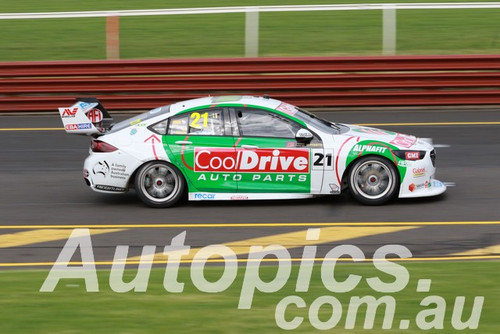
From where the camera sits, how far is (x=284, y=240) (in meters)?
10.6

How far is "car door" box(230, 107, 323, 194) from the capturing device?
12000mm

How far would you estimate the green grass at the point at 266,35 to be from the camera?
21812 millimetres

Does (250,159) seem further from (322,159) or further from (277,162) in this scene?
(322,159)

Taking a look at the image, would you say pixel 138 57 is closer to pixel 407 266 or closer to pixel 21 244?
pixel 21 244

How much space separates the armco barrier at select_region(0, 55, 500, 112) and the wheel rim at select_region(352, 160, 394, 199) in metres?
7.20

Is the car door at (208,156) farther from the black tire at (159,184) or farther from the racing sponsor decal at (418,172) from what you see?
the racing sponsor decal at (418,172)

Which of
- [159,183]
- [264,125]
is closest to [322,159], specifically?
[264,125]

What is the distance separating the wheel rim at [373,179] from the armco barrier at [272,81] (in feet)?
23.6

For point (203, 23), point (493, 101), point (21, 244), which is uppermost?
point (203, 23)

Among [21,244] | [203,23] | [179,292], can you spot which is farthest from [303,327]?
[203,23]

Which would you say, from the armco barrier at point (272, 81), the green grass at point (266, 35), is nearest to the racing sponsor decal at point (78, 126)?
the armco barrier at point (272, 81)

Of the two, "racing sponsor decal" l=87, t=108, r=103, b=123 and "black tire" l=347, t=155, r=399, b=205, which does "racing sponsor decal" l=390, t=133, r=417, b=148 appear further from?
"racing sponsor decal" l=87, t=108, r=103, b=123

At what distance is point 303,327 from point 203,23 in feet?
57.0

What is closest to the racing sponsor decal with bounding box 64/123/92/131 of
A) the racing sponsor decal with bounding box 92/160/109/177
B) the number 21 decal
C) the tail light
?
the tail light
